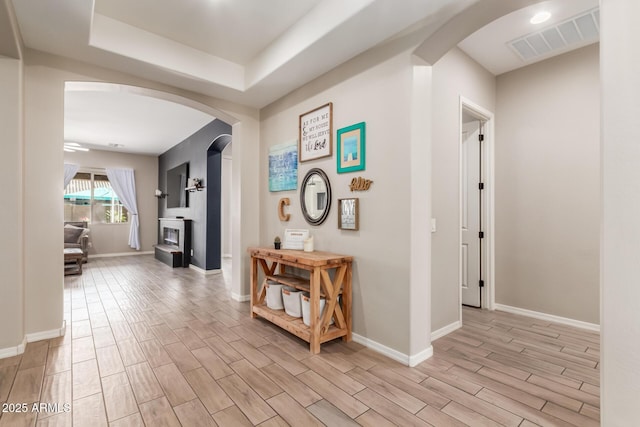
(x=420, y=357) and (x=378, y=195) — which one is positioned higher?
(x=378, y=195)

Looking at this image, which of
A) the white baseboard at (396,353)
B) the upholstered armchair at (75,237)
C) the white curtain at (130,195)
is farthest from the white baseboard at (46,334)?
the white curtain at (130,195)

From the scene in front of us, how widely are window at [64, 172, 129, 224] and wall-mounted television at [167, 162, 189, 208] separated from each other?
1.68 m

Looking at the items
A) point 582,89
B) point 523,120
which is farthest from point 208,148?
point 582,89

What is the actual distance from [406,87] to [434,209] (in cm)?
114

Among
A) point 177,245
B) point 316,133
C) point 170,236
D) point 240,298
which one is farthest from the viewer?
point 170,236

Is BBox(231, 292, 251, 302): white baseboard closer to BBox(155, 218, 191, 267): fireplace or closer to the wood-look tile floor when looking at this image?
the wood-look tile floor

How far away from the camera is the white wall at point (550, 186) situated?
9.57 feet

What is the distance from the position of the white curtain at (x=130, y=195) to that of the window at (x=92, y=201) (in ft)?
0.80

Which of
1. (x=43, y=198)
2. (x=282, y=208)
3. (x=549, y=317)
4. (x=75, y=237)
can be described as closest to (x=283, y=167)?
(x=282, y=208)

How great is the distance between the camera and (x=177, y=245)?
6844 millimetres

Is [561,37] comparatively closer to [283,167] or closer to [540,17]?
[540,17]

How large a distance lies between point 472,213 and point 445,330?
1551mm

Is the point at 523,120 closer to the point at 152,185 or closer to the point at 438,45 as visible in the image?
the point at 438,45

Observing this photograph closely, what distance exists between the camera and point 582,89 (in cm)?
296
